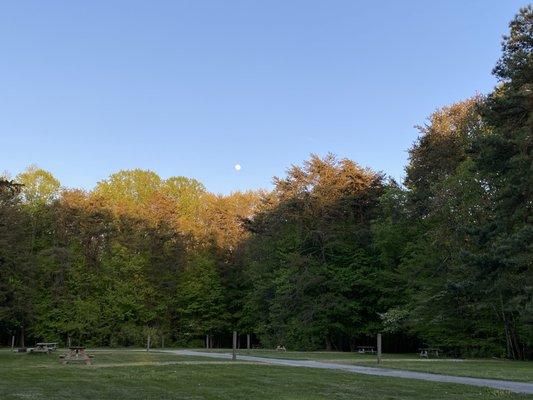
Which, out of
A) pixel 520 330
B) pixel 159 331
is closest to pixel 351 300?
pixel 520 330

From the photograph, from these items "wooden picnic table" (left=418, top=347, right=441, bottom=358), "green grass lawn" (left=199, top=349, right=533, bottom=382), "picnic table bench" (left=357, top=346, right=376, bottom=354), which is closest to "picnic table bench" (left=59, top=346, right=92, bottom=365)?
"green grass lawn" (left=199, top=349, right=533, bottom=382)

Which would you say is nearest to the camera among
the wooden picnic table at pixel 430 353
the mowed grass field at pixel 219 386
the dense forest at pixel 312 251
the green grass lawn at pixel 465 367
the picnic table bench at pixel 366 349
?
the mowed grass field at pixel 219 386

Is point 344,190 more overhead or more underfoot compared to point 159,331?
more overhead

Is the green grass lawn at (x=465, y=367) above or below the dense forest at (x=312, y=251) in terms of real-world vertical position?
below

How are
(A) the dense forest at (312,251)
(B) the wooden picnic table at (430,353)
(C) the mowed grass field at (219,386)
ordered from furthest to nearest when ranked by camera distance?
(B) the wooden picnic table at (430,353)
(A) the dense forest at (312,251)
(C) the mowed grass field at (219,386)

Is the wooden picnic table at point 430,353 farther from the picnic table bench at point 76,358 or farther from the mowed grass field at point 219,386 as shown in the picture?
the picnic table bench at point 76,358

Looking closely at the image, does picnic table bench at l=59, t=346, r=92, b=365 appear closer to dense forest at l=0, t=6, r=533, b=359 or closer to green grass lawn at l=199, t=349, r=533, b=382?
dense forest at l=0, t=6, r=533, b=359

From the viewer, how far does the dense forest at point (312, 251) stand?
82.2 ft

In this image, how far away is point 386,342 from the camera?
48625 mm

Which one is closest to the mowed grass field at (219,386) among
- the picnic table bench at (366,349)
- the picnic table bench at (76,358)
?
the picnic table bench at (76,358)

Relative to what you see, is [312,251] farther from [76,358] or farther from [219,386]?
[219,386]

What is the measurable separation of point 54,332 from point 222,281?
16984 mm

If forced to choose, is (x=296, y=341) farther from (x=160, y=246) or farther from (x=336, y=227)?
(x=160, y=246)

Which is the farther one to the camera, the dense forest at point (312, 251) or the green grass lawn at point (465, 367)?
the dense forest at point (312, 251)
